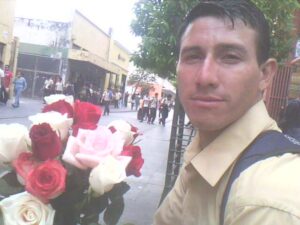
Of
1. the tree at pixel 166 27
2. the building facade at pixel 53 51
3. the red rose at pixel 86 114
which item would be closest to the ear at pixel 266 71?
the red rose at pixel 86 114

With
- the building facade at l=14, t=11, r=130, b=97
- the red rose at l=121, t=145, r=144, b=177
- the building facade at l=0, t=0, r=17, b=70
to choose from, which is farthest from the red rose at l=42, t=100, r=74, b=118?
the building facade at l=14, t=11, r=130, b=97

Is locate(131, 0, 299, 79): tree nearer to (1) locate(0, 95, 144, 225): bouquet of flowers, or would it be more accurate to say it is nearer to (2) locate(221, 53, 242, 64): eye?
(2) locate(221, 53, 242, 64): eye

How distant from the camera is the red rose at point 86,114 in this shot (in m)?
1.66

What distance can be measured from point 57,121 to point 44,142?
0.15m

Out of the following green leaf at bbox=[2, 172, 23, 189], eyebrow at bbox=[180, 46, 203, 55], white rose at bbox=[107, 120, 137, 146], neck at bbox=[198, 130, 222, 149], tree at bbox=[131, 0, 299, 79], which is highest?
tree at bbox=[131, 0, 299, 79]

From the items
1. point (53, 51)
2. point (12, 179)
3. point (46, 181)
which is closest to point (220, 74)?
point (46, 181)

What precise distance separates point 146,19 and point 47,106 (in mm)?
3536

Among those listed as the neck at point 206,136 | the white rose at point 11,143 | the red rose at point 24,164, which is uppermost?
the neck at point 206,136

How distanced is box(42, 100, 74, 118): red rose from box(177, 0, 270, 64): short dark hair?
54 cm

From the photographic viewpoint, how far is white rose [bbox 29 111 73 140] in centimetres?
153

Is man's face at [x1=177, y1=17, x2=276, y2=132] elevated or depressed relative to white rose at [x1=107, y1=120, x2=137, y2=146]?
elevated

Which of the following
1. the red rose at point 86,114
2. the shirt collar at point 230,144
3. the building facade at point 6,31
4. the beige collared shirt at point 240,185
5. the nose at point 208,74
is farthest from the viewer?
the building facade at point 6,31

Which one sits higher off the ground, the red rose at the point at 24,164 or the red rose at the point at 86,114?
the red rose at the point at 86,114

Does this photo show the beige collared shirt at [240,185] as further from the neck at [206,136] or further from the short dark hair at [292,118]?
the short dark hair at [292,118]
